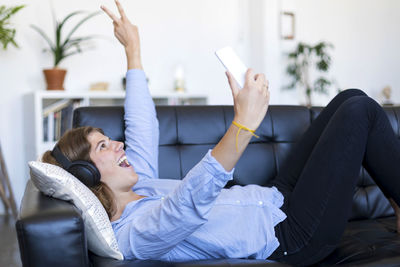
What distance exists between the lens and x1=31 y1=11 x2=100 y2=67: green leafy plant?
3238 millimetres

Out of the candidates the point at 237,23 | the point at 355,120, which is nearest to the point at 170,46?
the point at 237,23

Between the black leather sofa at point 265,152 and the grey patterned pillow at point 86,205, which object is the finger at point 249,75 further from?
the black leather sofa at point 265,152

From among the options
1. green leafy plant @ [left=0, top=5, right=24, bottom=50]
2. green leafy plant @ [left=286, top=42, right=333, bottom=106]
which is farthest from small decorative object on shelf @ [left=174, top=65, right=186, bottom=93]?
green leafy plant @ [left=0, top=5, right=24, bottom=50]

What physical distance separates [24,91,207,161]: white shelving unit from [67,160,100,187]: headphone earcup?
179 cm

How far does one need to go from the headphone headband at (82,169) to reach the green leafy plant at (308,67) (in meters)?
3.41

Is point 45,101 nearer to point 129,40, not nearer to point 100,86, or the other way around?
point 100,86

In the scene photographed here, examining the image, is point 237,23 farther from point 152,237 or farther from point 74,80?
point 152,237

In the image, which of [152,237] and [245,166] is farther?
[245,166]

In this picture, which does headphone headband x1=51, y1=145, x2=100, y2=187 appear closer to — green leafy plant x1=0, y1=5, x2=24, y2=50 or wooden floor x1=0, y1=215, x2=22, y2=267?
wooden floor x1=0, y1=215, x2=22, y2=267

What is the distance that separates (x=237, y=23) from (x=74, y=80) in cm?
174

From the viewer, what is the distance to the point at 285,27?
4.43 m

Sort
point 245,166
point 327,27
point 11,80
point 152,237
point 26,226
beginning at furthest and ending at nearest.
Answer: point 327,27, point 11,80, point 245,166, point 152,237, point 26,226

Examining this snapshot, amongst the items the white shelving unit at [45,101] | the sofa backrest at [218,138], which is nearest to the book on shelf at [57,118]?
the white shelving unit at [45,101]

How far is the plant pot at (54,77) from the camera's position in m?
3.21
